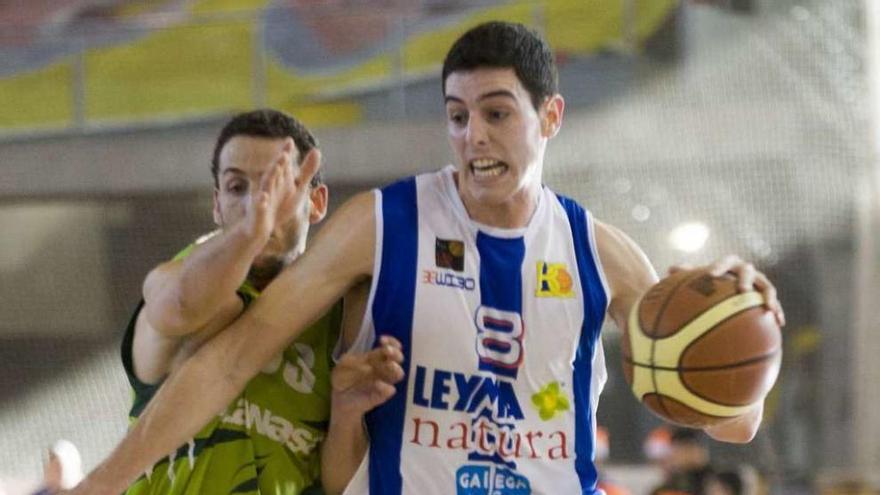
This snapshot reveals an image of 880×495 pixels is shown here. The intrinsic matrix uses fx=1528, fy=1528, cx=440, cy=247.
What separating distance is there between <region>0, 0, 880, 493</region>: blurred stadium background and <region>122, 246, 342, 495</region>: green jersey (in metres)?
4.99

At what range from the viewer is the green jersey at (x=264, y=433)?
3398 millimetres

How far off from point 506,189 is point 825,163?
584 cm

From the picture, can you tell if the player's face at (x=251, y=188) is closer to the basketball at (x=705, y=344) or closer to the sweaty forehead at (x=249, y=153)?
the sweaty forehead at (x=249, y=153)

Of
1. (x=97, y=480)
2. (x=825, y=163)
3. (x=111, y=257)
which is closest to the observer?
(x=97, y=480)

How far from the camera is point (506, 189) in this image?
3285 millimetres

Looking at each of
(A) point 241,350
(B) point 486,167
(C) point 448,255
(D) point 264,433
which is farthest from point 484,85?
(D) point 264,433

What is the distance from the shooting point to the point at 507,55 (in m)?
3.27

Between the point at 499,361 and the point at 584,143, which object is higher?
the point at 584,143

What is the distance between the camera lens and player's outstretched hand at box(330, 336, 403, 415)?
3199 millimetres

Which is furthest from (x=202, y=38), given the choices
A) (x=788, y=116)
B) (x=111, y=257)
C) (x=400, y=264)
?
(x=400, y=264)

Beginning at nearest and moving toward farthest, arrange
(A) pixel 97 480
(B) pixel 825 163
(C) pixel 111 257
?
(A) pixel 97 480 → (B) pixel 825 163 → (C) pixel 111 257

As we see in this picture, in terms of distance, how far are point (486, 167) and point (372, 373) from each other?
499mm

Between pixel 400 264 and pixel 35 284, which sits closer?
pixel 400 264

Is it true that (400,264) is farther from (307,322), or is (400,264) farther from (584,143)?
(584,143)
